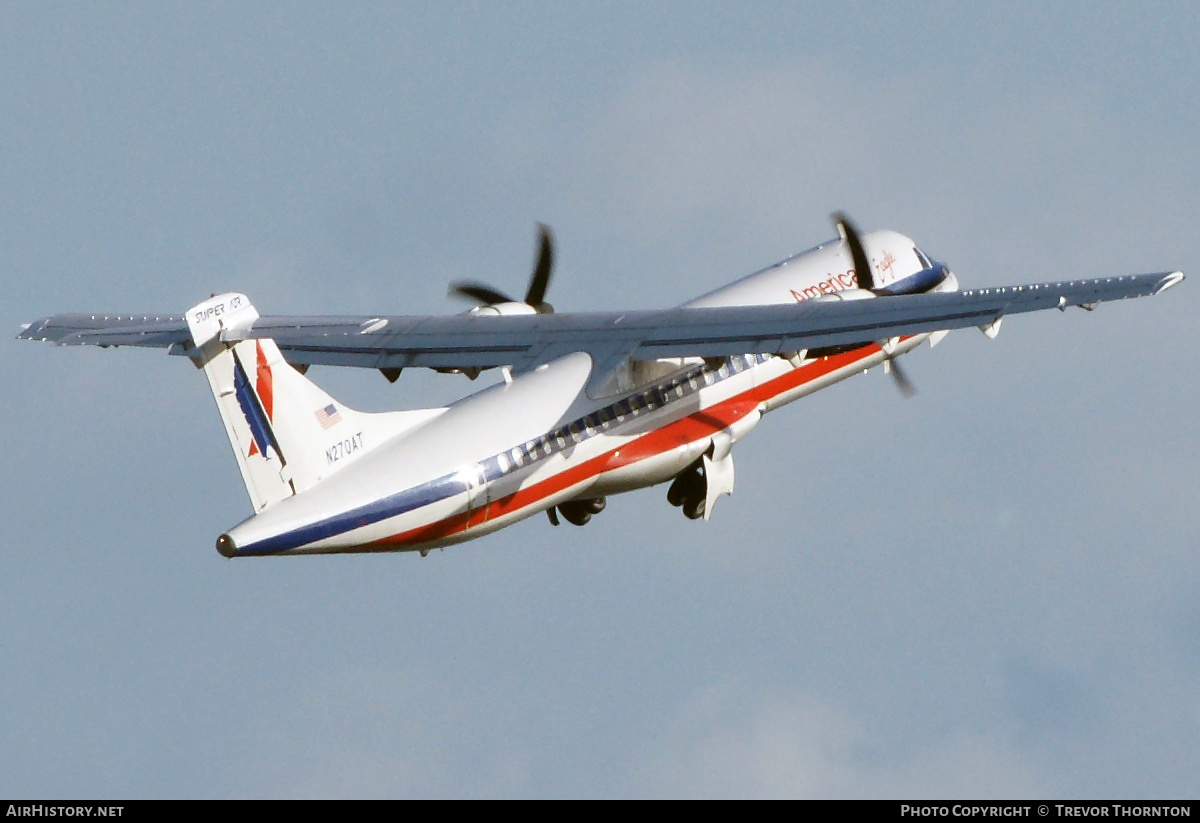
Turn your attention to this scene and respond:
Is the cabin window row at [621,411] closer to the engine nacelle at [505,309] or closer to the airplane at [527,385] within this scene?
the airplane at [527,385]

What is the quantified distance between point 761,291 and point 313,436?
13.7m

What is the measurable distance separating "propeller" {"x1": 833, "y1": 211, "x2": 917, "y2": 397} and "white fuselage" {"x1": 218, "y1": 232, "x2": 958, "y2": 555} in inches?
21.1

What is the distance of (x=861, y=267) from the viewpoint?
52562 millimetres

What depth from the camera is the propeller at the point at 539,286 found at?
52156 mm

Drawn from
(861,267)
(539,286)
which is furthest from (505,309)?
(861,267)

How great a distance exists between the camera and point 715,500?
164ft

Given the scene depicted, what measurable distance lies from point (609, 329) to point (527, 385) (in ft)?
9.14

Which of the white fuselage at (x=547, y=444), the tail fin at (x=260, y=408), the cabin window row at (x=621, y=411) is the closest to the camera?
the tail fin at (x=260, y=408)

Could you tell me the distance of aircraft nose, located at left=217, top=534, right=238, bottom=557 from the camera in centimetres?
4066

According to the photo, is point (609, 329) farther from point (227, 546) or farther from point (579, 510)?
point (227, 546)

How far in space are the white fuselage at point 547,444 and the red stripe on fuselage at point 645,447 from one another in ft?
0.10

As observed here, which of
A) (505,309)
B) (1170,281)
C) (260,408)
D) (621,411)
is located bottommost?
(1170,281)

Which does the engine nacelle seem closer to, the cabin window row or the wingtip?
the cabin window row

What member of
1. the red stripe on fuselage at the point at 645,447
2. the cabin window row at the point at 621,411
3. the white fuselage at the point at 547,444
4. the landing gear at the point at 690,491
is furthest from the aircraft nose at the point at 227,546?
the landing gear at the point at 690,491
